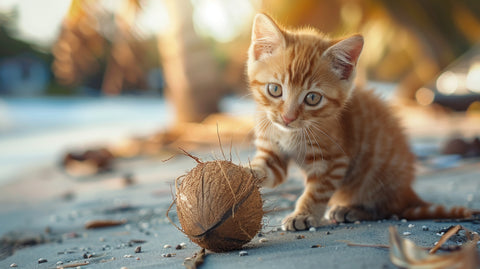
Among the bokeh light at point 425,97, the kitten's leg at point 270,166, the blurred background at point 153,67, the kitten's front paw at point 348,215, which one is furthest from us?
the bokeh light at point 425,97

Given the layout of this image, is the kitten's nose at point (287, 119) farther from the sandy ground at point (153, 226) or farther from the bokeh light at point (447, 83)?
the bokeh light at point (447, 83)

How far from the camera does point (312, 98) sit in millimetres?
2793

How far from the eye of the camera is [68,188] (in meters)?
6.05

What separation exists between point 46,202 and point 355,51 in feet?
13.6

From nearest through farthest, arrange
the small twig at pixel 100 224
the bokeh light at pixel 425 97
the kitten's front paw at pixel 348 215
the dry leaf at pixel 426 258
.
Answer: the dry leaf at pixel 426 258 → the kitten's front paw at pixel 348 215 → the small twig at pixel 100 224 → the bokeh light at pixel 425 97

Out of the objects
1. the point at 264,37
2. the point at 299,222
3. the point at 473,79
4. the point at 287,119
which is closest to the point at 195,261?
the point at 299,222

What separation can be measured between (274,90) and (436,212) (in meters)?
1.40

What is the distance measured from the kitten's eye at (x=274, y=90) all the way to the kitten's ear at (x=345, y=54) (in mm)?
374

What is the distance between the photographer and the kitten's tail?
3.03 meters

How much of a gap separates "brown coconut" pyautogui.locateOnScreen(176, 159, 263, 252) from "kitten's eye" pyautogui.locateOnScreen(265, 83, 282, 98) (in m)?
0.58

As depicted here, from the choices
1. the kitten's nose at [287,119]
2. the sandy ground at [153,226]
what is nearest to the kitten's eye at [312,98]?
the kitten's nose at [287,119]

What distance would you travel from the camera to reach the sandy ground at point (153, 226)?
2281mm

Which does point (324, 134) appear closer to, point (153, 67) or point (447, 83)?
point (447, 83)

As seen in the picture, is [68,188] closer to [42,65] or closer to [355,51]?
[355,51]
